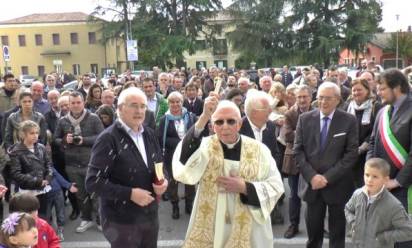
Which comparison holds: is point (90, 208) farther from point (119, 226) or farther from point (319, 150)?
point (319, 150)

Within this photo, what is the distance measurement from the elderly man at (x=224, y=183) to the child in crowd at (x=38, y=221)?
117cm

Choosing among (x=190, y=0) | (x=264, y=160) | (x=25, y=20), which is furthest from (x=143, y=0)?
(x=264, y=160)

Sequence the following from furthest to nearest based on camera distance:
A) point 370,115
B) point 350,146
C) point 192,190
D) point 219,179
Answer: point 192,190 < point 370,115 < point 350,146 < point 219,179

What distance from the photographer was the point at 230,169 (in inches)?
125

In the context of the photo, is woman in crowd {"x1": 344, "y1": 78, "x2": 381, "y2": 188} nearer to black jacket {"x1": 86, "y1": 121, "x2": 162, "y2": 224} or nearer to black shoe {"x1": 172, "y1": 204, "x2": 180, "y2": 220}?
black shoe {"x1": 172, "y1": 204, "x2": 180, "y2": 220}

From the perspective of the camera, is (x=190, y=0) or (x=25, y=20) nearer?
(x=190, y=0)

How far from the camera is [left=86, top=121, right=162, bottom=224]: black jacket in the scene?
3301mm

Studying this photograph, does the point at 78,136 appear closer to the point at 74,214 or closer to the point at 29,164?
the point at 29,164

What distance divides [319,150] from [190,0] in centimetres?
3708

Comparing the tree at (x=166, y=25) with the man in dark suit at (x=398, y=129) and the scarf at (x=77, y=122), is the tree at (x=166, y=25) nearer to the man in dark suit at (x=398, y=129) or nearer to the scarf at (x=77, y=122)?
the scarf at (x=77, y=122)

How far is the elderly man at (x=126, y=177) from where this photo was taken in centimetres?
331

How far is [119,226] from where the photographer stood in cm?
346

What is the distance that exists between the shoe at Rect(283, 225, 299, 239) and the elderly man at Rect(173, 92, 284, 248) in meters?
2.32

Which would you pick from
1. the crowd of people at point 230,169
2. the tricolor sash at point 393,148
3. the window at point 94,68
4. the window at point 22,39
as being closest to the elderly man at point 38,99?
the crowd of people at point 230,169
